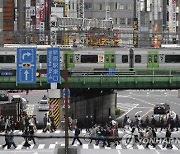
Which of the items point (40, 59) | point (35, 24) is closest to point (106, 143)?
point (40, 59)

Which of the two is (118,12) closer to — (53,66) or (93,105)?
(93,105)

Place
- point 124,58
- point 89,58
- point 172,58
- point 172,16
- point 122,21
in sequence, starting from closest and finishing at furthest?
point 89,58 < point 124,58 < point 172,58 < point 122,21 < point 172,16

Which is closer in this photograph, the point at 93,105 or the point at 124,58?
the point at 124,58

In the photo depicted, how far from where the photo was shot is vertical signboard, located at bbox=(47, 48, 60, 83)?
36.4 m

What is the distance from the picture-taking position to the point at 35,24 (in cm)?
9119

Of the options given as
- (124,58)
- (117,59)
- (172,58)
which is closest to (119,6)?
(172,58)

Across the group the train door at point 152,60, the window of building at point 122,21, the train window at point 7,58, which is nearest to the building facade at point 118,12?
the window of building at point 122,21

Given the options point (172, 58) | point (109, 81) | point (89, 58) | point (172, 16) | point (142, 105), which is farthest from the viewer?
point (172, 16)

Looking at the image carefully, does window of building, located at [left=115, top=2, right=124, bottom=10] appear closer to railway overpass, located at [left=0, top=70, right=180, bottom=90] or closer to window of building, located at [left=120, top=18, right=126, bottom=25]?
window of building, located at [left=120, top=18, right=126, bottom=25]

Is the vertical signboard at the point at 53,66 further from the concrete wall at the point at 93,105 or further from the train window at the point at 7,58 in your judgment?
the train window at the point at 7,58

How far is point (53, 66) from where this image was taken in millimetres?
37031

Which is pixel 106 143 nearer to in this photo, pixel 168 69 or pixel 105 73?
pixel 105 73

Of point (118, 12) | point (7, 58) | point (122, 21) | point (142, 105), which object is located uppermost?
point (118, 12)

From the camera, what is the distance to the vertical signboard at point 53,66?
36438 millimetres
